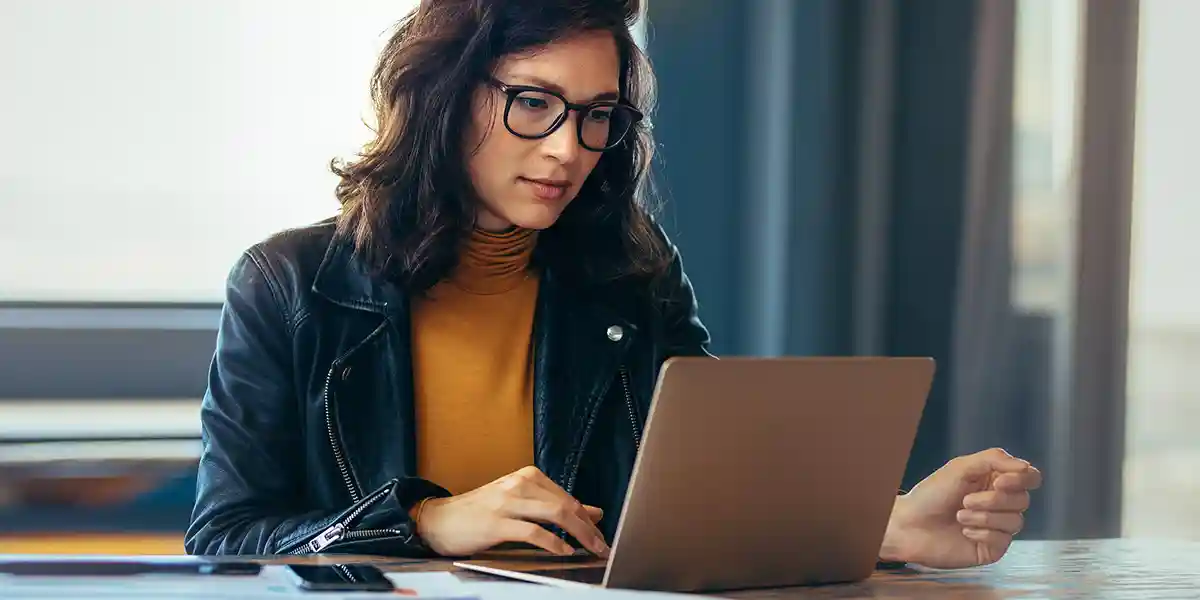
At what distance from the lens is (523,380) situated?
5.46 ft

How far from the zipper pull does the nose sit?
1.73 ft

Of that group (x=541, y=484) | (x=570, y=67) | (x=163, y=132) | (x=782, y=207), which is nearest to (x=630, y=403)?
(x=570, y=67)

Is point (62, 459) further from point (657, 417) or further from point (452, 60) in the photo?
point (657, 417)

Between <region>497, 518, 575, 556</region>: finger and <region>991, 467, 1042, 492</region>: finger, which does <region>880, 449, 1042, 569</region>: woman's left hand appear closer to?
<region>991, 467, 1042, 492</region>: finger

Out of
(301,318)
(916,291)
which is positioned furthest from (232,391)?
(916,291)

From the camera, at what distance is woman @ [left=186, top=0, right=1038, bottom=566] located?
1.50 m

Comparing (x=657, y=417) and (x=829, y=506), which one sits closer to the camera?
(x=657, y=417)

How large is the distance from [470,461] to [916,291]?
138cm

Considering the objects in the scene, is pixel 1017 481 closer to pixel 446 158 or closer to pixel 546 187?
pixel 546 187

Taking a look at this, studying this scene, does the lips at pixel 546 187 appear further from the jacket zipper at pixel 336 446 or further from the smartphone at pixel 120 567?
the smartphone at pixel 120 567

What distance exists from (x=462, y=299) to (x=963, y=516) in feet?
2.29

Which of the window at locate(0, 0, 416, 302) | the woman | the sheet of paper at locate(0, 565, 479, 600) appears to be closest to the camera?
the sheet of paper at locate(0, 565, 479, 600)

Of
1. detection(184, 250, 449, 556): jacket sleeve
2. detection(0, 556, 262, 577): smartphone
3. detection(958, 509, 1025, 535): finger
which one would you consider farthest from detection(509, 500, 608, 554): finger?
detection(958, 509, 1025, 535): finger

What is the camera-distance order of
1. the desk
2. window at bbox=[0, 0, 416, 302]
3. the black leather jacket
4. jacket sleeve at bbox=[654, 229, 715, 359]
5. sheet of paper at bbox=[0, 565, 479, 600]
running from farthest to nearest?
window at bbox=[0, 0, 416, 302] → jacket sleeve at bbox=[654, 229, 715, 359] → the black leather jacket → the desk → sheet of paper at bbox=[0, 565, 479, 600]
